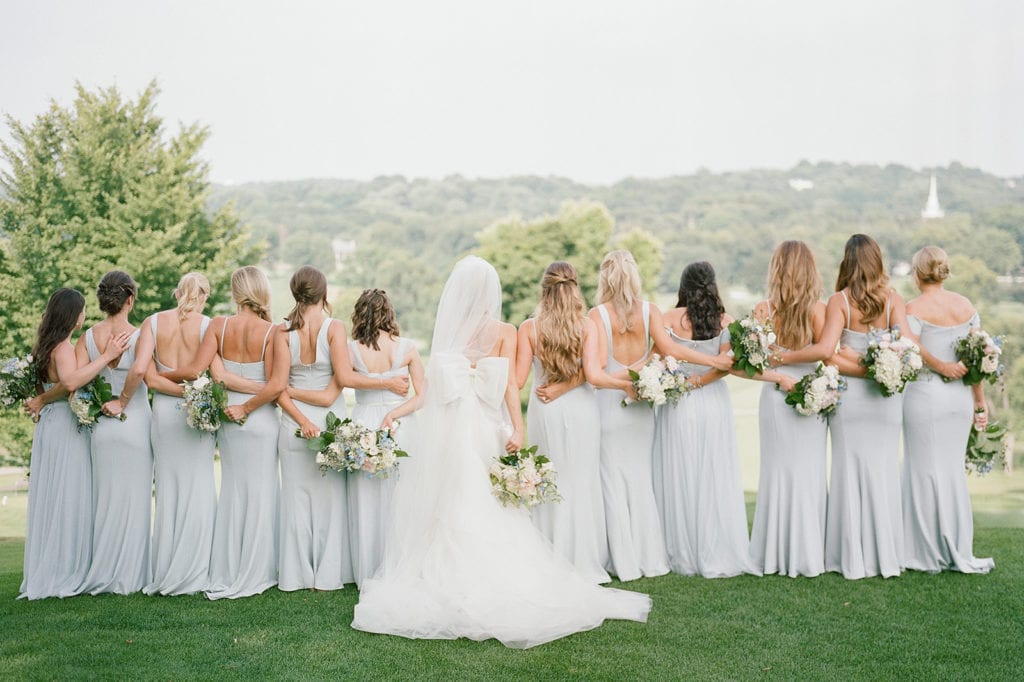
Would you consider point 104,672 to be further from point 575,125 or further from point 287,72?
point 575,125

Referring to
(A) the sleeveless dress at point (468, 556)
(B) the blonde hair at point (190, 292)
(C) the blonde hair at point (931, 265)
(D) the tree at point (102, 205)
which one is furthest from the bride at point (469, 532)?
(D) the tree at point (102, 205)

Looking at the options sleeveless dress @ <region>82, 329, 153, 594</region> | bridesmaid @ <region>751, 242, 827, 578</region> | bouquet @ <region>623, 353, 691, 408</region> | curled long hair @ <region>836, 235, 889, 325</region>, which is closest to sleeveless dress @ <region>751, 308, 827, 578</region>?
bridesmaid @ <region>751, 242, 827, 578</region>

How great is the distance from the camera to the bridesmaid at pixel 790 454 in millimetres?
6957

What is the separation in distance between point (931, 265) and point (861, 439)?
143 cm

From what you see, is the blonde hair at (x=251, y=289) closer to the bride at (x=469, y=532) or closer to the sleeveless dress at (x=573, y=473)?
the bride at (x=469, y=532)

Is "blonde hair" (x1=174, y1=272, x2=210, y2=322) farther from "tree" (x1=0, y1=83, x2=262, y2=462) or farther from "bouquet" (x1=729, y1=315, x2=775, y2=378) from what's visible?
"tree" (x1=0, y1=83, x2=262, y2=462)

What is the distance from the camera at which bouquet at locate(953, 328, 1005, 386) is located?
6.83 metres

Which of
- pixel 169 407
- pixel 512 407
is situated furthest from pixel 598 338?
pixel 169 407

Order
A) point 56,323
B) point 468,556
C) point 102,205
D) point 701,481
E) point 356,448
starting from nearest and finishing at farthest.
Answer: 1. point 468,556
2. point 356,448
3. point 56,323
4. point 701,481
5. point 102,205

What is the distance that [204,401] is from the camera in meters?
6.65

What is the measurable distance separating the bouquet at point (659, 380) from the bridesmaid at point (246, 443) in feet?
8.54

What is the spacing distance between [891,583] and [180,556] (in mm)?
5267

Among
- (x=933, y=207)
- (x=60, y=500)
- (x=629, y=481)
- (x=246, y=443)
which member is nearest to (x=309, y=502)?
(x=246, y=443)

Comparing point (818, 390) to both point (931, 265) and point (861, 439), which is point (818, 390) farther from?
point (931, 265)
